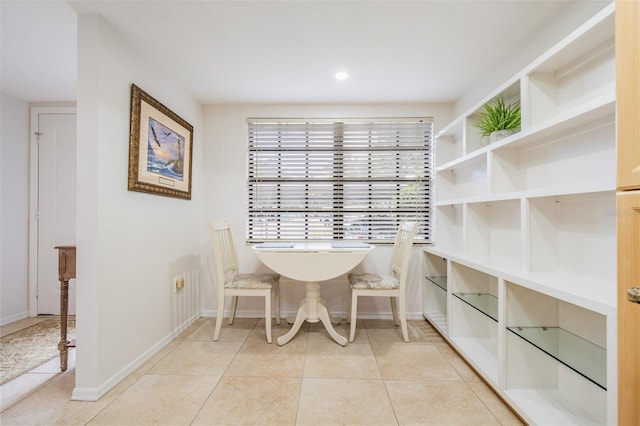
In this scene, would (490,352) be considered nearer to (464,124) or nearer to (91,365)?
(464,124)

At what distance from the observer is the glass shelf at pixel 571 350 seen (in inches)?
44.7

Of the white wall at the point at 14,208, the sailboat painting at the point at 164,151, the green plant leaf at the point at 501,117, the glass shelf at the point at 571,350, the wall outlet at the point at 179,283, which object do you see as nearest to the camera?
the glass shelf at the point at 571,350

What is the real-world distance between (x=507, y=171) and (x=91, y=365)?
2.69m

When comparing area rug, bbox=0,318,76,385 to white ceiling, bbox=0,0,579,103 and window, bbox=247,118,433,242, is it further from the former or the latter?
white ceiling, bbox=0,0,579,103

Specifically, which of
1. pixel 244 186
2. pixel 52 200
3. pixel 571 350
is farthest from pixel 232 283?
pixel 52 200

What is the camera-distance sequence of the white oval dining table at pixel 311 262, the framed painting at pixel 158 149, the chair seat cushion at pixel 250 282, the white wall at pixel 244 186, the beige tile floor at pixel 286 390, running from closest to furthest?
the beige tile floor at pixel 286 390 < the framed painting at pixel 158 149 < the white oval dining table at pixel 311 262 < the chair seat cushion at pixel 250 282 < the white wall at pixel 244 186

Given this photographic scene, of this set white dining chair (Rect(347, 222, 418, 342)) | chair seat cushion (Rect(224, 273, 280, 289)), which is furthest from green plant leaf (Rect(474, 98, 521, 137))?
chair seat cushion (Rect(224, 273, 280, 289))

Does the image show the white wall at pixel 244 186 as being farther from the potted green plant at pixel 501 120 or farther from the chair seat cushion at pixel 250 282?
the potted green plant at pixel 501 120

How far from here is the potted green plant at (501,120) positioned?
174 cm

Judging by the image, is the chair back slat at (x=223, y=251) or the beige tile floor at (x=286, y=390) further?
the chair back slat at (x=223, y=251)

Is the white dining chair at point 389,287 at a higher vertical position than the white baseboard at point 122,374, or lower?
higher

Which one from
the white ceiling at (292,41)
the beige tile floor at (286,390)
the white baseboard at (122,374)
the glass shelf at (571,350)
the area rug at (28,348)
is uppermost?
the white ceiling at (292,41)

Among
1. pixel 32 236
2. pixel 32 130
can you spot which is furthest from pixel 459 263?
pixel 32 130

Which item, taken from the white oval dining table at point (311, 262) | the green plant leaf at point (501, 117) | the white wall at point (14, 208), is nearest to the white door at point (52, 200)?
the white wall at point (14, 208)
